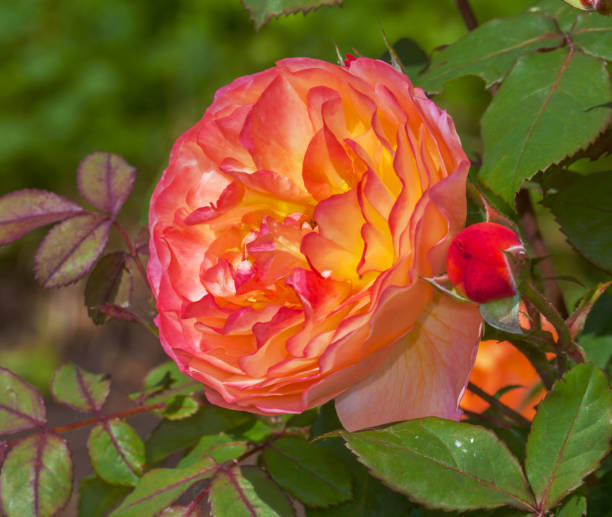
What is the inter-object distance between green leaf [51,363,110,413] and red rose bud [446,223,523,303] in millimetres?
319

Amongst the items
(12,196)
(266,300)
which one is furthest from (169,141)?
(266,300)

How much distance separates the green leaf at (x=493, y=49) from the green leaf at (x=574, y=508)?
0.26 metres

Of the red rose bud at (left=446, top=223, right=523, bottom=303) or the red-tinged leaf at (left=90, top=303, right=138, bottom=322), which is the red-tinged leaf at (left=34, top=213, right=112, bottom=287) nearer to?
the red-tinged leaf at (left=90, top=303, right=138, bottom=322)

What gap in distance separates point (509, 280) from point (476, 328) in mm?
45

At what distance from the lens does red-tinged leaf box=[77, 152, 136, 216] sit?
629 millimetres

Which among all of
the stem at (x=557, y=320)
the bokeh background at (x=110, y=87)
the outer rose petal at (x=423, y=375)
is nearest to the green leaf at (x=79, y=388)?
the outer rose petal at (x=423, y=375)

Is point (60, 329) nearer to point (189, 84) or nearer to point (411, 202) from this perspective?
point (189, 84)

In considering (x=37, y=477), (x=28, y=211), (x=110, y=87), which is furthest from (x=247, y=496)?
(x=110, y=87)

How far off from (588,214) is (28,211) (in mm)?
402

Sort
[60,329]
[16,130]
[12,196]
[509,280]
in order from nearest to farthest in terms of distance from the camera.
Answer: [509,280], [12,196], [60,329], [16,130]

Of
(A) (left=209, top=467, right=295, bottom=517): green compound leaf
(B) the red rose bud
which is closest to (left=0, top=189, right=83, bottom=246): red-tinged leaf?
(A) (left=209, top=467, right=295, bottom=517): green compound leaf

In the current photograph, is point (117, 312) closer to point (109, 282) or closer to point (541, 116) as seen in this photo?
point (109, 282)

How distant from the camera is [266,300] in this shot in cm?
48

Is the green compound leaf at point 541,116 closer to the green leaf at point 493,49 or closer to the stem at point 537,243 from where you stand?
the green leaf at point 493,49
